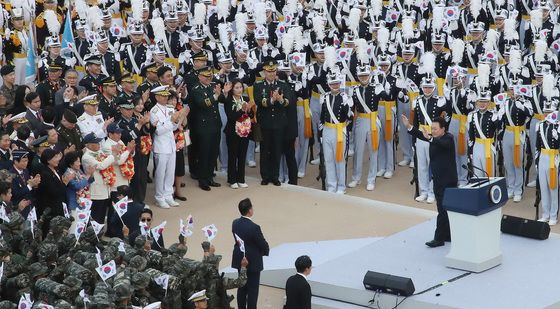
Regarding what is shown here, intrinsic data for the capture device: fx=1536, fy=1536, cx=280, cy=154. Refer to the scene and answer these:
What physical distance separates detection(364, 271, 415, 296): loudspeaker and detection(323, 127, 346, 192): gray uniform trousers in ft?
16.4

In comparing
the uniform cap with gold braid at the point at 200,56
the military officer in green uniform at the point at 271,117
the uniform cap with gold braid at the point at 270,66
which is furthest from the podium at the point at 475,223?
the uniform cap with gold braid at the point at 200,56

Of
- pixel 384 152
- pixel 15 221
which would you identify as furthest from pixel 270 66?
pixel 15 221

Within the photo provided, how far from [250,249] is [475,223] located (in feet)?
7.55

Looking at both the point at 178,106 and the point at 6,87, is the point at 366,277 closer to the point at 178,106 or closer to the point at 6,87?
the point at 178,106

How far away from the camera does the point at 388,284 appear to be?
49.4 feet

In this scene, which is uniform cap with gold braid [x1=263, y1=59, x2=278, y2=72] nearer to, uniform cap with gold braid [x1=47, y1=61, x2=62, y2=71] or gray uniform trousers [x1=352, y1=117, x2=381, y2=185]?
gray uniform trousers [x1=352, y1=117, x2=381, y2=185]

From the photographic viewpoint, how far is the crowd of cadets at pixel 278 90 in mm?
18438

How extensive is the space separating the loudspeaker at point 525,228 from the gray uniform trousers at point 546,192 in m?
2.43

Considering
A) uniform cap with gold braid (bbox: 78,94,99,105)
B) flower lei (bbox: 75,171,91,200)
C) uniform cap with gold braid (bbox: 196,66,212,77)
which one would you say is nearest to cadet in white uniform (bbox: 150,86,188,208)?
uniform cap with gold braid (bbox: 196,66,212,77)

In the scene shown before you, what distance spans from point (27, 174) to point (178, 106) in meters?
3.34

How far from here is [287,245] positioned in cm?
1741

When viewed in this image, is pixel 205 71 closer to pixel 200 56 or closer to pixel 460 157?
pixel 200 56

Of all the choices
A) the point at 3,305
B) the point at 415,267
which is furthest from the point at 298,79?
the point at 3,305

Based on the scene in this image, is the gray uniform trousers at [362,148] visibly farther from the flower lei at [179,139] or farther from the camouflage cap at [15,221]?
the camouflage cap at [15,221]
